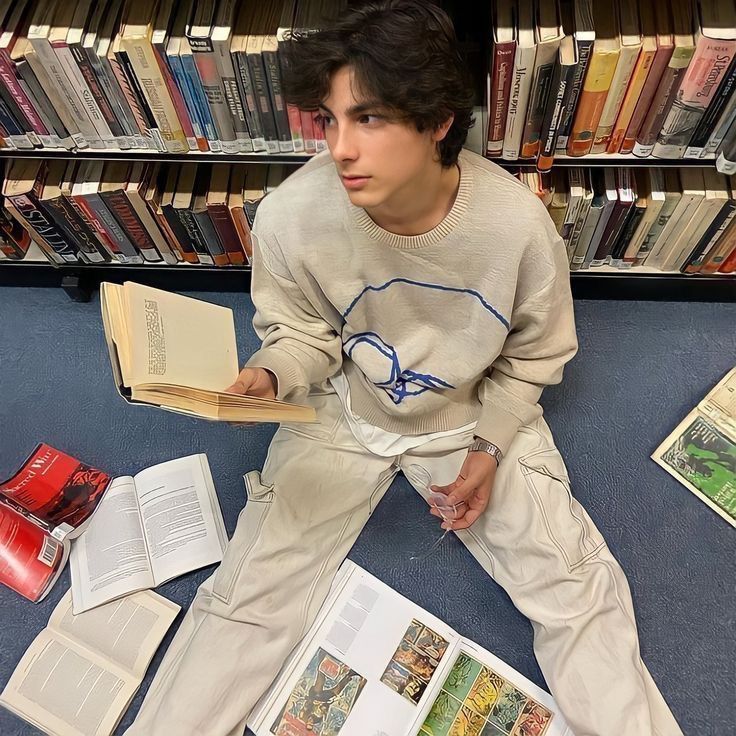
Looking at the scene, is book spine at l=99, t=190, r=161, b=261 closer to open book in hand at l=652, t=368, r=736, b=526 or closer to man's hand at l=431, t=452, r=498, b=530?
man's hand at l=431, t=452, r=498, b=530

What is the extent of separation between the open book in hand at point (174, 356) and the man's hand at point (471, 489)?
1.10 ft

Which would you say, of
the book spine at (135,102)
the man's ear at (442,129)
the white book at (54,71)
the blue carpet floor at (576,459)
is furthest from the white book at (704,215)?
the white book at (54,71)

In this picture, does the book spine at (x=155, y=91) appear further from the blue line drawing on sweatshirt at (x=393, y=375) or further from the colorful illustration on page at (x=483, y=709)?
the colorful illustration on page at (x=483, y=709)

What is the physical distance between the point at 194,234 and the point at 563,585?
988mm

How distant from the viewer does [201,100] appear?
1.15m

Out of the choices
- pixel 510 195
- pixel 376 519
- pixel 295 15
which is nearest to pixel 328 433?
pixel 376 519

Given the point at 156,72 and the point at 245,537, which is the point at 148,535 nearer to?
the point at 245,537

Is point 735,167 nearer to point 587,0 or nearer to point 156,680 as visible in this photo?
point 587,0

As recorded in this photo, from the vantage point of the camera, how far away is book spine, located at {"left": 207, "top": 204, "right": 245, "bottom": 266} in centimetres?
137

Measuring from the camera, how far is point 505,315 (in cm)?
99

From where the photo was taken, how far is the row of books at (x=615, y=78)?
101 centimetres

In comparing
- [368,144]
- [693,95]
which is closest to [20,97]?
[368,144]

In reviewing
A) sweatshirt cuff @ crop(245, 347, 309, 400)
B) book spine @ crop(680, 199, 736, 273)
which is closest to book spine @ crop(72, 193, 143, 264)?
sweatshirt cuff @ crop(245, 347, 309, 400)

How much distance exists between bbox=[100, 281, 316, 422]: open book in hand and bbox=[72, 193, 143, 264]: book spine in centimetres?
57
